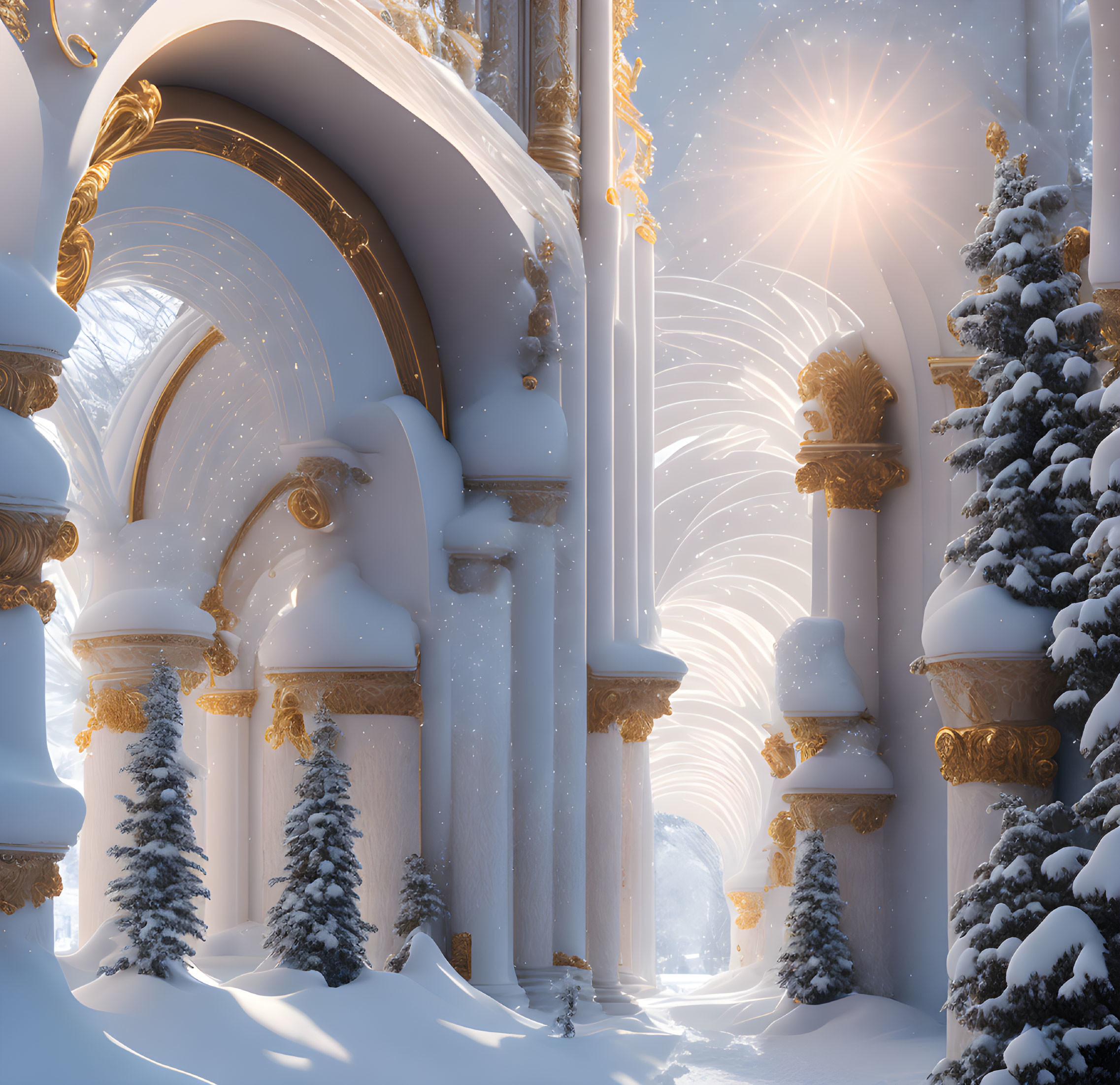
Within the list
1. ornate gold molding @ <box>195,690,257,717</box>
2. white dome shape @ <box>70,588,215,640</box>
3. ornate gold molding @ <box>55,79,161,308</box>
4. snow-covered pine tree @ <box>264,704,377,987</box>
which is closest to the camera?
ornate gold molding @ <box>55,79,161,308</box>

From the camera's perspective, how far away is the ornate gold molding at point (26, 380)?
7840 mm

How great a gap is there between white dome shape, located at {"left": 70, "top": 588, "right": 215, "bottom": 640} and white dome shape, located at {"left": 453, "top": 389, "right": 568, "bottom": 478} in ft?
13.1

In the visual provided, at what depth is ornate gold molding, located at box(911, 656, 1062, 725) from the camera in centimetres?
986

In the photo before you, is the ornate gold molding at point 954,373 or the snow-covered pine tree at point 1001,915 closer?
the snow-covered pine tree at point 1001,915

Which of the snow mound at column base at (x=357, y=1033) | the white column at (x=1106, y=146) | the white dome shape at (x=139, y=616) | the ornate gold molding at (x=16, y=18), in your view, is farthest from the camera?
the white dome shape at (x=139, y=616)

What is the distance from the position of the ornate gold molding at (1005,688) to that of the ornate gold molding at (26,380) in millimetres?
5803

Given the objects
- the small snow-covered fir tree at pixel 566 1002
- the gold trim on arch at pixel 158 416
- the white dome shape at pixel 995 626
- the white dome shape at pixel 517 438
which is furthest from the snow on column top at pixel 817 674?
the gold trim on arch at pixel 158 416

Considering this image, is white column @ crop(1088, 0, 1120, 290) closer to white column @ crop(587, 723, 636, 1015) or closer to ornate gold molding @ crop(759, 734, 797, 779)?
white column @ crop(587, 723, 636, 1015)

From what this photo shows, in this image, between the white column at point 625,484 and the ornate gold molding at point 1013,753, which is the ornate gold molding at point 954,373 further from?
the ornate gold molding at point 1013,753

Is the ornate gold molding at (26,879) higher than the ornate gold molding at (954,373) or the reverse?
the reverse

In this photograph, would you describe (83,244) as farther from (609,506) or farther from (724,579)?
(724,579)

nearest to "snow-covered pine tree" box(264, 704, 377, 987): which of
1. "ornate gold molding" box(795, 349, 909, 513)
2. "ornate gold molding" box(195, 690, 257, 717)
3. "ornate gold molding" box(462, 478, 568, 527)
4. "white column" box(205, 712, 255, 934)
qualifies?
"ornate gold molding" box(462, 478, 568, 527)

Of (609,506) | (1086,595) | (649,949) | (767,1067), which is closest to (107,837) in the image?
(609,506)

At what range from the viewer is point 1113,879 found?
716 cm
